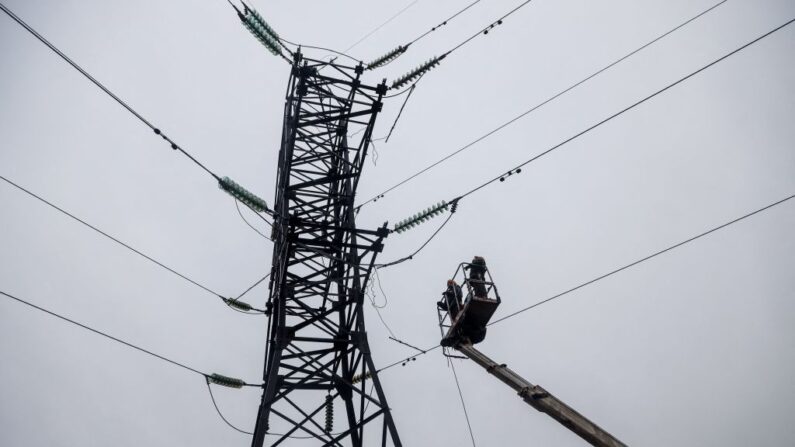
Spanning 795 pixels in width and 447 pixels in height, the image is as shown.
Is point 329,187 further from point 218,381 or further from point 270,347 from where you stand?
point 218,381

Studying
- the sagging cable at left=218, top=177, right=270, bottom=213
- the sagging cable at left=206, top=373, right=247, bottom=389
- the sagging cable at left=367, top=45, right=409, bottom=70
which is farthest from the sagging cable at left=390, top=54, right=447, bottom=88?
the sagging cable at left=206, top=373, right=247, bottom=389

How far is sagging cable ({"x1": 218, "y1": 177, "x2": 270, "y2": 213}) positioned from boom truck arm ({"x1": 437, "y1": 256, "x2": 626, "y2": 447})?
20.5 feet

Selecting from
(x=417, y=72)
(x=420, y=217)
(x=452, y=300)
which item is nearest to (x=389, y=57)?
(x=417, y=72)

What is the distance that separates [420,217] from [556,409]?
4394 millimetres

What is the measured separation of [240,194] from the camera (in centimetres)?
762

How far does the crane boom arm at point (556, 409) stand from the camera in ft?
21.6

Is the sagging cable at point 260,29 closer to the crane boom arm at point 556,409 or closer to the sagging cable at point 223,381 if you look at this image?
the sagging cable at point 223,381

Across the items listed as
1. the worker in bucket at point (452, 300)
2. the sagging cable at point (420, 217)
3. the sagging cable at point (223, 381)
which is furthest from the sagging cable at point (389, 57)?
the sagging cable at point (223, 381)

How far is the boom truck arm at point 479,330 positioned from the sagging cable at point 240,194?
624cm

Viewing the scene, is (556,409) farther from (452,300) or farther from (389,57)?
(389,57)

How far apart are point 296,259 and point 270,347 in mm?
1980

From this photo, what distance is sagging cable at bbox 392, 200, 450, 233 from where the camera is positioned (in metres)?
8.89

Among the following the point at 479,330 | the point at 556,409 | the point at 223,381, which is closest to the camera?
the point at 556,409

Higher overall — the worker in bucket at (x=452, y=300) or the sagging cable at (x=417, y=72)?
the sagging cable at (x=417, y=72)
